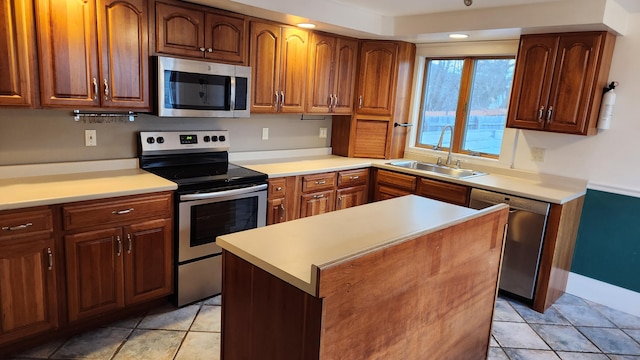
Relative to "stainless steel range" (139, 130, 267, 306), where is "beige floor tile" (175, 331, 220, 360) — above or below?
below

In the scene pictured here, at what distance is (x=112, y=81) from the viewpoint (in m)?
2.68

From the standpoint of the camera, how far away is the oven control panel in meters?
3.12

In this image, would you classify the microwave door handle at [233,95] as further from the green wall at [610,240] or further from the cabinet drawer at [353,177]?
the green wall at [610,240]

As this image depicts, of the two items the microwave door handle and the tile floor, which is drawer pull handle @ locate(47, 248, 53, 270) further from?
the microwave door handle

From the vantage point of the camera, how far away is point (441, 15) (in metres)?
3.58

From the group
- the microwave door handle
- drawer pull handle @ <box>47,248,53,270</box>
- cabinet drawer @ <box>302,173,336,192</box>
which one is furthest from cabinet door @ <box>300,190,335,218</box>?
drawer pull handle @ <box>47,248,53,270</box>

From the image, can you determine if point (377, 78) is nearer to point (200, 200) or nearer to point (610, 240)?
point (200, 200)

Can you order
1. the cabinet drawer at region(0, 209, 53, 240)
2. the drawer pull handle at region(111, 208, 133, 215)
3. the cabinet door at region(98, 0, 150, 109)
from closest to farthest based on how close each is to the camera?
the cabinet drawer at region(0, 209, 53, 240), the drawer pull handle at region(111, 208, 133, 215), the cabinet door at region(98, 0, 150, 109)

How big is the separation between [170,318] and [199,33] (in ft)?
6.62

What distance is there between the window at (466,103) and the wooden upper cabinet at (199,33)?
2.14m

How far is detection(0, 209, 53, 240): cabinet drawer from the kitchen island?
121 centimetres

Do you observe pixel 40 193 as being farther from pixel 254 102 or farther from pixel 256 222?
pixel 254 102

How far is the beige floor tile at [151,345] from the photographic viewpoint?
2.40 meters

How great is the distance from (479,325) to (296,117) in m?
2.64
